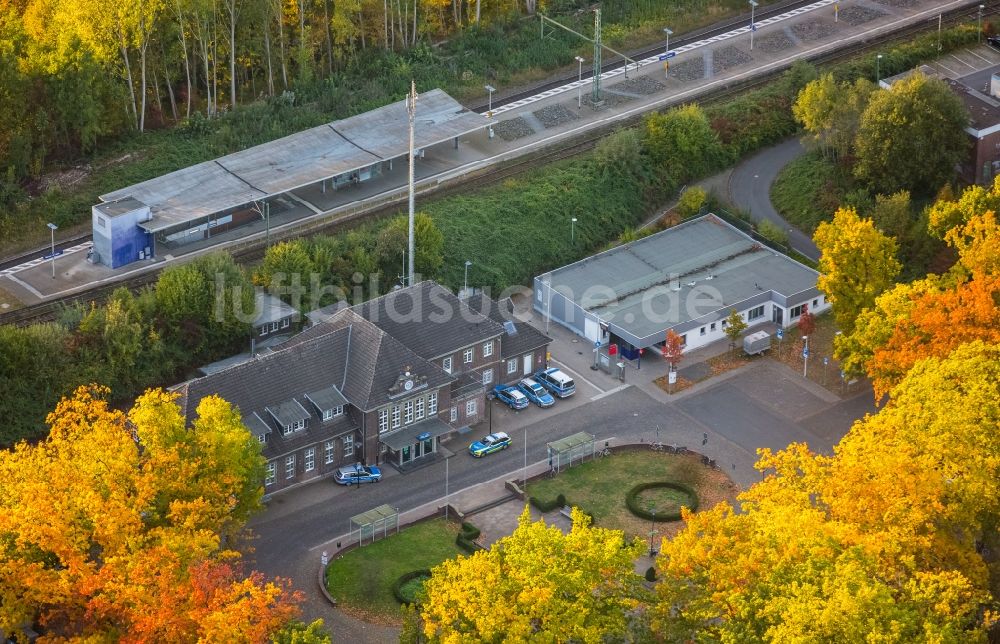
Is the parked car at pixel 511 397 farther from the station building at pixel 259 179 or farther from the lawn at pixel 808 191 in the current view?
the lawn at pixel 808 191

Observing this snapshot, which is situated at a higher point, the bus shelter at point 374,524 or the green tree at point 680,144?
the green tree at point 680,144

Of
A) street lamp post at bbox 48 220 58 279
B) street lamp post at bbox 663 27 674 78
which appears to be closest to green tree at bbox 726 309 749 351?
street lamp post at bbox 663 27 674 78

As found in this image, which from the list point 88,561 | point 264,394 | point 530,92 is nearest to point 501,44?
→ point 530,92

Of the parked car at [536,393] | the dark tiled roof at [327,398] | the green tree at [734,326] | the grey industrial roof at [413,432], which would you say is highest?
the dark tiled roof at [327,398]

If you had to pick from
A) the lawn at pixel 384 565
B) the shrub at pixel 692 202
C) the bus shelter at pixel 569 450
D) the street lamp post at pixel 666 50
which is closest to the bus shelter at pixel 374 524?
the lawn at pixel 384 565

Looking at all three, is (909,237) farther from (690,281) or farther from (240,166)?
(240,166)
